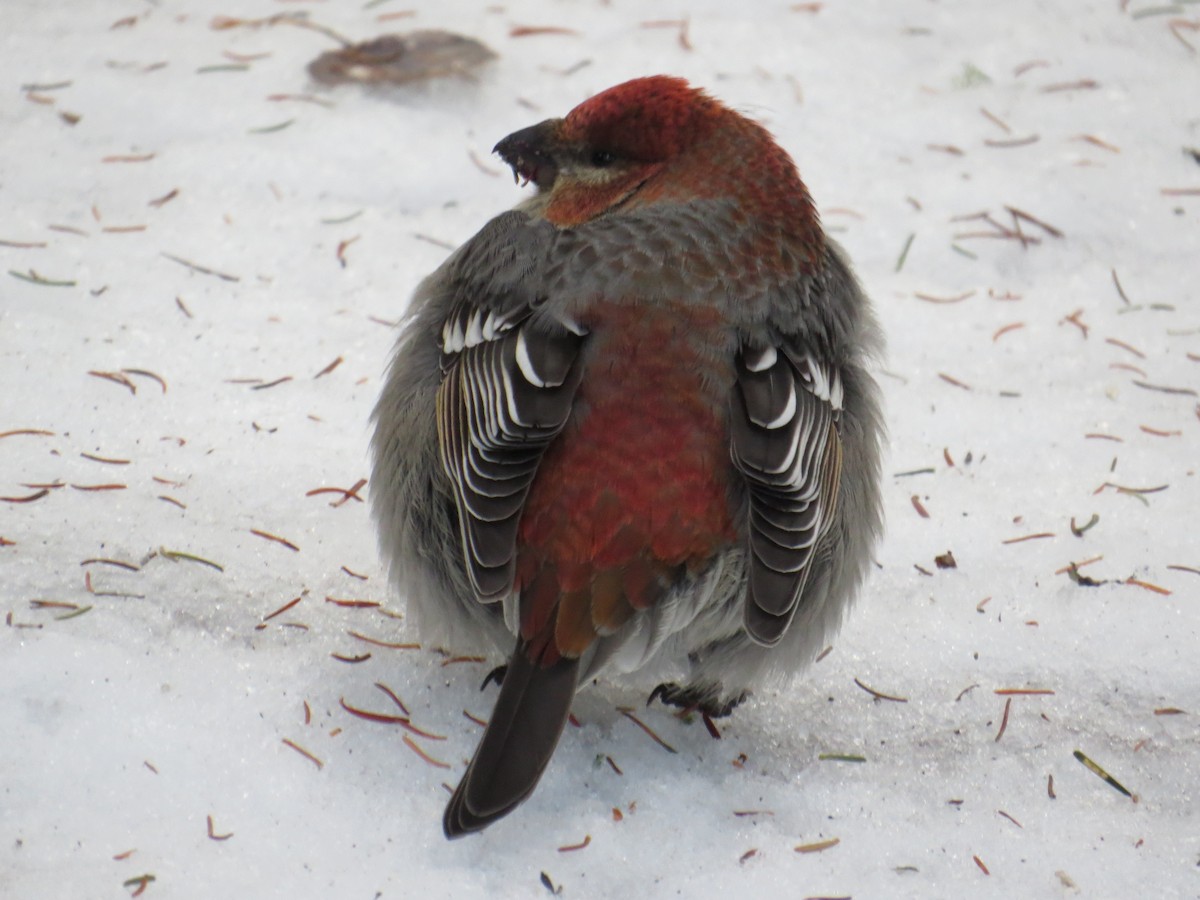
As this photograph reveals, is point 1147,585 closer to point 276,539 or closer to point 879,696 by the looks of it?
point 879,696

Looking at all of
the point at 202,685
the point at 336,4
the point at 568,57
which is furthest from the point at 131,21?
the point at 202,685

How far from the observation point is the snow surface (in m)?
2.80

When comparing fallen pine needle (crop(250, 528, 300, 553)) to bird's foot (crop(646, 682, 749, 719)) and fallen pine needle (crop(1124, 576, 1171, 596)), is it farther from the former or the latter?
fallen pine needle (crop(1124, 576, 1171, 596))

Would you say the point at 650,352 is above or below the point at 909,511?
above

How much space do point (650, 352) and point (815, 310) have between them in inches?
21.8

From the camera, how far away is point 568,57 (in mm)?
5488

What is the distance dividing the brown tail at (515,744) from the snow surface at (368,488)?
0.22m

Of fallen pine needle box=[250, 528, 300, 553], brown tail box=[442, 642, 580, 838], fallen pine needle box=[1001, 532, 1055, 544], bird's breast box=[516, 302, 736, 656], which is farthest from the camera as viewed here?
fallen pine needle box=[1001, 532, 1055, 544]

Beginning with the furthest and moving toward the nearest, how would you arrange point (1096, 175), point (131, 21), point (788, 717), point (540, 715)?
1. point (131, 21)
2. point (1096, 175)
3. point (788, 717)
4. point (540, 715)

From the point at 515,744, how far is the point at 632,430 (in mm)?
695

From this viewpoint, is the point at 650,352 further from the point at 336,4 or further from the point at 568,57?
the point at 336,4

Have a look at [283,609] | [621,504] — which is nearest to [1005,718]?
[621,504]

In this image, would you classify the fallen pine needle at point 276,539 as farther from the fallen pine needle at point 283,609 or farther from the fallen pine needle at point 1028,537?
the fallen pine needle at point 1028,537

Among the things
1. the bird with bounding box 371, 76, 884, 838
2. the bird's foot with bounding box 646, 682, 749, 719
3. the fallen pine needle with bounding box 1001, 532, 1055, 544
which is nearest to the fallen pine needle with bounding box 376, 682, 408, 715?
the bird with bounding box 371, 76, 884, 838
